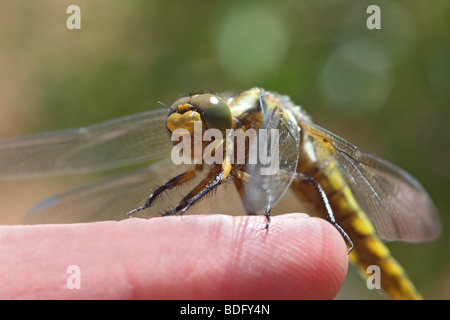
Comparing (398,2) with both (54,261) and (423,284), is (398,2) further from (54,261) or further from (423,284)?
(54,261)

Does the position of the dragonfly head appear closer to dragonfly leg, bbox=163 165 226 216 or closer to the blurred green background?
dragonfly leg, bbox=163 165 226 216

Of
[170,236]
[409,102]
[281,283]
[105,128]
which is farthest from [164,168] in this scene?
[409,102]

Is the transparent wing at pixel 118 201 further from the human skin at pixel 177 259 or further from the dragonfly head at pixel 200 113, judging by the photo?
the human skin at pixel 177 259

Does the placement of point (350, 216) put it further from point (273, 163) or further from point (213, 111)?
point (213, 111)

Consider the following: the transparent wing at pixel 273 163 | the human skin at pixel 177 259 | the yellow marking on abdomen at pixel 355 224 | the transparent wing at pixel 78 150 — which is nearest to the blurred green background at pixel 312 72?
the yellow marking on abdomen at pixel 355 224

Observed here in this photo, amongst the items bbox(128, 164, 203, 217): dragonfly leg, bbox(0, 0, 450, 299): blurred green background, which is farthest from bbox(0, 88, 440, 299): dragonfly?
bbox(0, 0, 450, 299): blurred green background
